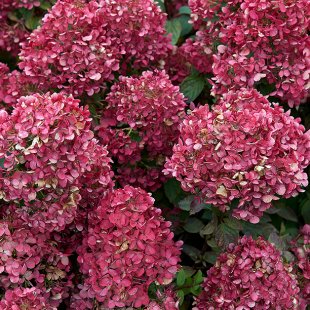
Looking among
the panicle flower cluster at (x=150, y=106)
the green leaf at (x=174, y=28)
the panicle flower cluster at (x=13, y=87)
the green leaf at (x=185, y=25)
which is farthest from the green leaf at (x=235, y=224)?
the green leaf at (x=185, y=25)

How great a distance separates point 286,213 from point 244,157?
2.65ft

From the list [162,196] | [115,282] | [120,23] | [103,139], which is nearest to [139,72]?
[120,23]

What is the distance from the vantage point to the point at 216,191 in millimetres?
959

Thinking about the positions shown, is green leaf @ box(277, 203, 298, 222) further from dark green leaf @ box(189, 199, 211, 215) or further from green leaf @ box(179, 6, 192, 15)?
green leaf @ box(179, 6, 192, 15)

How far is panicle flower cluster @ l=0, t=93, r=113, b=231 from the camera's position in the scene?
0.90 m

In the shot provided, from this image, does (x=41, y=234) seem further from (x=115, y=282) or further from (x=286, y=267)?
(x=286, y=267)

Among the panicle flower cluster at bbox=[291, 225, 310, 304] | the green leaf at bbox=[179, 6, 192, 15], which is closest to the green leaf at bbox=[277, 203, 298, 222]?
the panicle flower cluster at bbox=[291, 225, 310, 304]

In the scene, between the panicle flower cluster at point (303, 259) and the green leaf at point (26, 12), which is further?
the green leaf at point (26, 12)

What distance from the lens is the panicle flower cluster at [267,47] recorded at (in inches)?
46.6

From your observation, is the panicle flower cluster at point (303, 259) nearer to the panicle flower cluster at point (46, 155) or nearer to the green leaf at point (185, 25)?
the panicle flower cluster at point (46, 155)

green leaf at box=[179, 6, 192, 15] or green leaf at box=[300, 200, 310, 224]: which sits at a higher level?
green leaf at box=[179, 6, 192, 15]

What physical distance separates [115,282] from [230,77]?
767mm

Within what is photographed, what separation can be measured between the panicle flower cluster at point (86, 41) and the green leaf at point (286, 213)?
873mm

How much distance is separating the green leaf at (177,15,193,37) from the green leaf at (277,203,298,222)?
1001 millimetres
